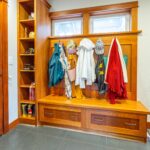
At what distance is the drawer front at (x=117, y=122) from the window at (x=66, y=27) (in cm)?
170

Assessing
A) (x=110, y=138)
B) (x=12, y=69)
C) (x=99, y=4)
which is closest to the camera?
(x=110, y=138)

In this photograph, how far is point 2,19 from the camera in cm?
231

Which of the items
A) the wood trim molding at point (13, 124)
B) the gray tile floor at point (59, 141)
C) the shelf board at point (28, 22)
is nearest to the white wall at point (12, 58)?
the wood trim molding at point (13, 124)

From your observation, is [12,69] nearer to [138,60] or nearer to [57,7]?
[57,7]

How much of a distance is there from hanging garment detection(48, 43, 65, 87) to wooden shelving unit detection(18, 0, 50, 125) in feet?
0.49

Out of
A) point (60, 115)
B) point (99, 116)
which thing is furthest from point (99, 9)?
point (60, 115)

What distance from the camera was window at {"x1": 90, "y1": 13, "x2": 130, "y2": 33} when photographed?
9.20 ft

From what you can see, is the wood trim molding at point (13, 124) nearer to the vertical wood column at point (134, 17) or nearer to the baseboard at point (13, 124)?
the baseboard at point (13, 124)

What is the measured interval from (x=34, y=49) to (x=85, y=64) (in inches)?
38.5

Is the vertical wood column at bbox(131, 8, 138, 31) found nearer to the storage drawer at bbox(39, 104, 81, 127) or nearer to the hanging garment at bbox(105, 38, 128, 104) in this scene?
the hanging garment at bbox(105, 38, 128, 104)

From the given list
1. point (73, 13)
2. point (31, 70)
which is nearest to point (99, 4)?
point (73, 13)

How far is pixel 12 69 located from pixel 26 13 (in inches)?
46.8

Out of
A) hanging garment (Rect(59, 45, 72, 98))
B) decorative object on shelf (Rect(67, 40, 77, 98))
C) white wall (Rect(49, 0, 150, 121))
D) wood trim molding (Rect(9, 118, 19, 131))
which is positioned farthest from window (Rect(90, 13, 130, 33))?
wood trim molding (Rect(9, 118, 19, 131))

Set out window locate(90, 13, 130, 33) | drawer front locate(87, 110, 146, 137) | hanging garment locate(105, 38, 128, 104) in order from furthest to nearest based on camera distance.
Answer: window locate(90, 13, 130, 33) < hanging garment locate(105, 38, 128, 104) < drawer front locate(87, 110, 146, 137)
